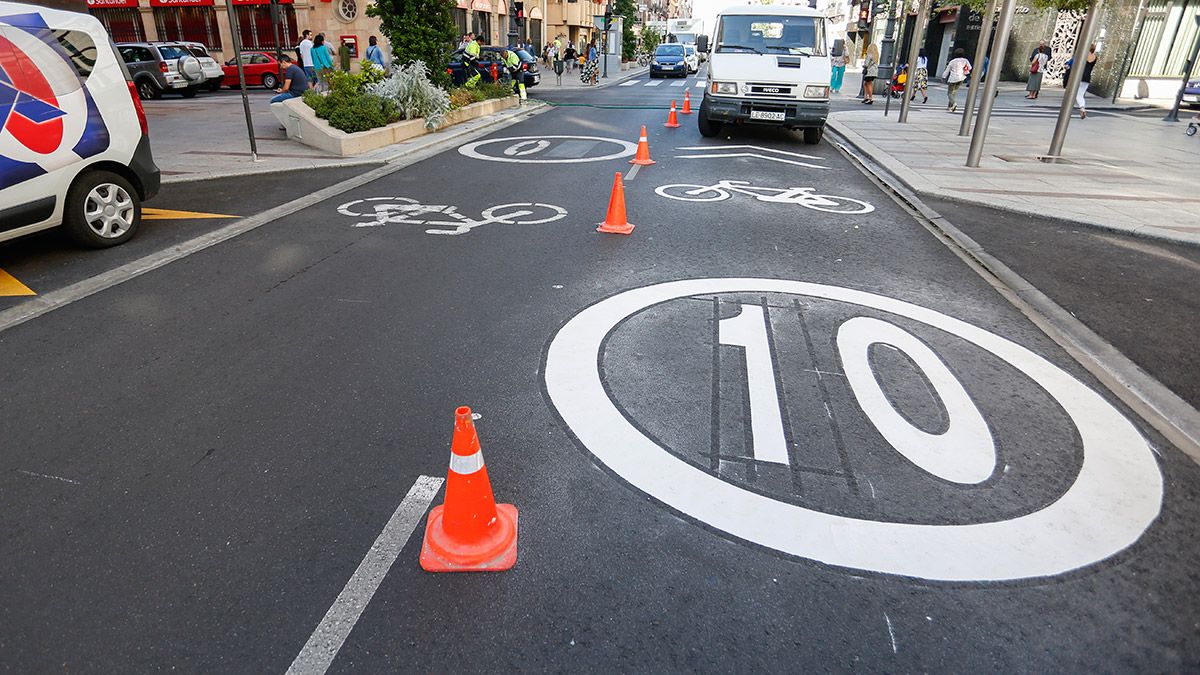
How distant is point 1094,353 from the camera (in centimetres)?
480

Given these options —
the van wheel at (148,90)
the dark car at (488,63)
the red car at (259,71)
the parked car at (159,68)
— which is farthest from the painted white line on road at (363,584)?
the red car at (259,71)

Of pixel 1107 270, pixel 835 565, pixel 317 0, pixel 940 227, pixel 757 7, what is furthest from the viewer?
Result: pixel 317 0

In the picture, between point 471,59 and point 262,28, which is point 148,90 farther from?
point 262,28

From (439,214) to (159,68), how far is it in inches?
928

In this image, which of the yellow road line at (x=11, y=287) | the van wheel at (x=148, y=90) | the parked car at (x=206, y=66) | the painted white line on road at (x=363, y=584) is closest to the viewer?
the painted white line on road at (x=363, y=584)

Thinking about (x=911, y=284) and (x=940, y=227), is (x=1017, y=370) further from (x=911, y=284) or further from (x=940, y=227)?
(x=940, y=227)

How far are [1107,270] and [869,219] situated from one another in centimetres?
255

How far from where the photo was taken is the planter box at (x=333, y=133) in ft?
39.8

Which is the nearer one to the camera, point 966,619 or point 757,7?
point 966,619

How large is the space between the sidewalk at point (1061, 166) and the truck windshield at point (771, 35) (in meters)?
2.35

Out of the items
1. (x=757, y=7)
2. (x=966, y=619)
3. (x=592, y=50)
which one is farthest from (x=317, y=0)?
(x=966, y=619)

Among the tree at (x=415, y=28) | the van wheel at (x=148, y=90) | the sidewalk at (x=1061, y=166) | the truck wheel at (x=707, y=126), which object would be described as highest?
the tree at (x=415, y=28)

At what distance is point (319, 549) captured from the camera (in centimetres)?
279

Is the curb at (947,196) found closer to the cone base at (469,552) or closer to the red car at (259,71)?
the cone base at (469,552)
